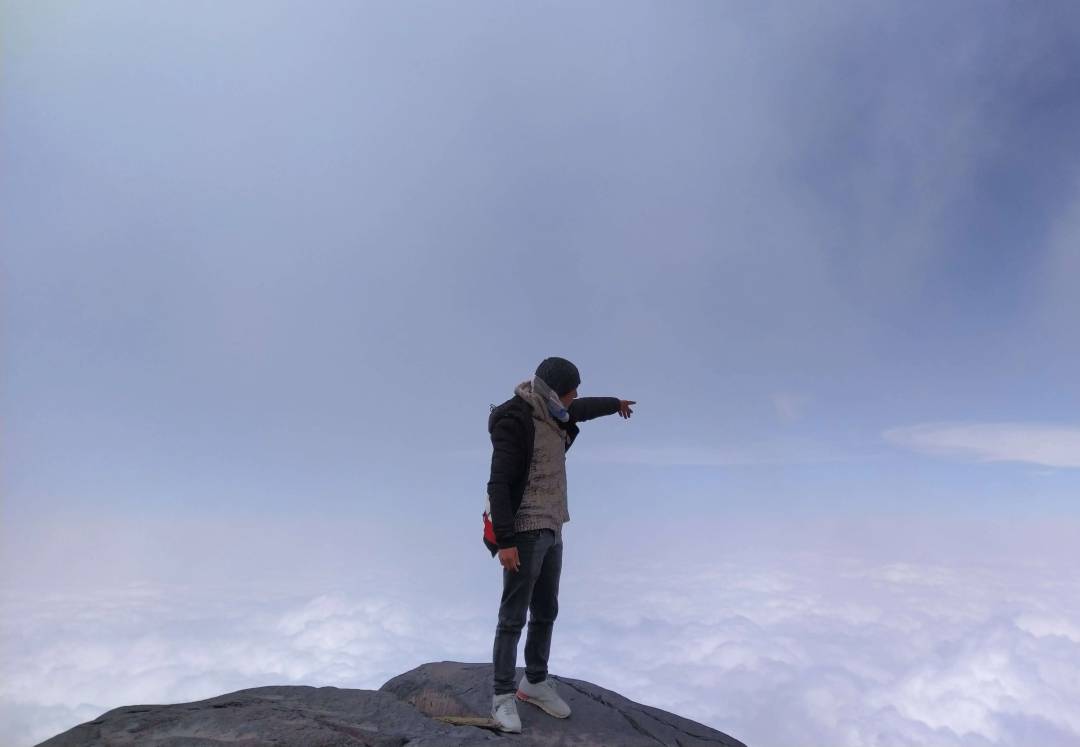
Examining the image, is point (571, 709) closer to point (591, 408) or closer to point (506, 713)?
point (506, 713)

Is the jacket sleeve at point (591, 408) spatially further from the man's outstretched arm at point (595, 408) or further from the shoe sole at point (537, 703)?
the shoe sole at point (537, 703)

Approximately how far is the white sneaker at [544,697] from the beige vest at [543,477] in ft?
6.12

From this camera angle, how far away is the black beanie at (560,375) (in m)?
7.14

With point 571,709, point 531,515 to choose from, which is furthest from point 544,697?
point 531,515

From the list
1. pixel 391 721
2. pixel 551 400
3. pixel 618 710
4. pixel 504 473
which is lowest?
pixel 391 721

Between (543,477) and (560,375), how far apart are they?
3.77ft

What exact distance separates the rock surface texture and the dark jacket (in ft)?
6.34

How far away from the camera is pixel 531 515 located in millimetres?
6777

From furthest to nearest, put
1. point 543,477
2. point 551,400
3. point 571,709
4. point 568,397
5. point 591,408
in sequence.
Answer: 1. point 571,709
2. point 591,408
3. point 568,397
4. point 551,400
5. point 543,477

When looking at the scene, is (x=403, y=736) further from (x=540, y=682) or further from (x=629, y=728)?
(x=629, y=728)

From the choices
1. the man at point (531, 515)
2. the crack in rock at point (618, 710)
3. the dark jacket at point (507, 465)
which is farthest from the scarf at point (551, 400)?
the crack in rock at point (618, 710)

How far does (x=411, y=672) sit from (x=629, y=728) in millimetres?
3161

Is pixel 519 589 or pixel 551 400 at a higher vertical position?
pixel 551 400

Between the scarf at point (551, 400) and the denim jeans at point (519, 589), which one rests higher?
the scarf at point (551, 400)
